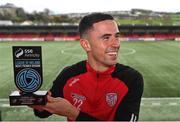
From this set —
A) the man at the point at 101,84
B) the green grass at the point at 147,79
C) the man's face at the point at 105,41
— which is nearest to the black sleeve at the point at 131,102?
the man at the point at 101,84

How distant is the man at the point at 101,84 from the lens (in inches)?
107

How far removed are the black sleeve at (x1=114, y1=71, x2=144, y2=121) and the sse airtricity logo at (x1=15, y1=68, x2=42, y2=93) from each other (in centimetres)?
64

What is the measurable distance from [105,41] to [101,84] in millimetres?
345

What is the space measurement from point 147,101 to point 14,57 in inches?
267

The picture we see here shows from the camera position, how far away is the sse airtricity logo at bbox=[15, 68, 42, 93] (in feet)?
8.89

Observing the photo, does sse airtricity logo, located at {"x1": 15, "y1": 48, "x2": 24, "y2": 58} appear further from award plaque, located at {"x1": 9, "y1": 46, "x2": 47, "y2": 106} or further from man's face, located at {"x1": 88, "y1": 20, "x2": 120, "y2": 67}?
man's face, located at {"x1": 88, "y1": 20, "x2": 120, "y2": 67}

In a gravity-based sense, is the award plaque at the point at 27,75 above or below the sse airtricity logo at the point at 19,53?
below

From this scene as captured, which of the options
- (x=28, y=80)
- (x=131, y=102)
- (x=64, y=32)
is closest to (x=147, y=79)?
(x=131, y=102)

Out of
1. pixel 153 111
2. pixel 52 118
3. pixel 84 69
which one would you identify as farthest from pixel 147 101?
pixel 84 69

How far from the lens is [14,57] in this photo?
2.70 metres

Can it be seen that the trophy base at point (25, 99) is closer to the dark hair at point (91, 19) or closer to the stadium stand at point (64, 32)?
the dark hair at point (91, 19)

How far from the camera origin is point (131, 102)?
2.83 meters

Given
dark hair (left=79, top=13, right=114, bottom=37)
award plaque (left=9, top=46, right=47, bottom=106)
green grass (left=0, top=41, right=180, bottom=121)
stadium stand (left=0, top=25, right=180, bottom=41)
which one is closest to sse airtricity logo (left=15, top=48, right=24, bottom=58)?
award plaque (left=9, top=46, right=47, bottom=106)

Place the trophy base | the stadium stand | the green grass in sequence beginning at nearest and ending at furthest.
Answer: the trophy base → the green grass → the stadium stand
